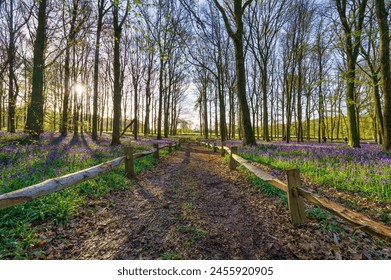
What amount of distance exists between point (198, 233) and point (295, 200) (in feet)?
5.32

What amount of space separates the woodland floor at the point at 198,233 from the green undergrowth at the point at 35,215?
156mm

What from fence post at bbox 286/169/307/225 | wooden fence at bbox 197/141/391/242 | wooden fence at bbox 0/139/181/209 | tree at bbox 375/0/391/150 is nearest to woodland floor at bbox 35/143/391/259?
fence post at bbox 286/169/307/225

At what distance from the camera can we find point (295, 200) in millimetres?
2896

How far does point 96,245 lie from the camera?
100 inches

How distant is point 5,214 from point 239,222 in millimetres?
3694

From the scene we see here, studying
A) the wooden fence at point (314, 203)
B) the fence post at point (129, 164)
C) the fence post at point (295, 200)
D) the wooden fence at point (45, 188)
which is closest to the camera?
the wooden fence at point (314, 203)

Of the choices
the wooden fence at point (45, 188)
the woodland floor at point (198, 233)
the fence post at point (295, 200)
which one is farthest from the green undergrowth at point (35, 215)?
the fence post at point (295, 200)

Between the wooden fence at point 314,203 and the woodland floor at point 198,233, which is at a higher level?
the wooden fence at point 314,203

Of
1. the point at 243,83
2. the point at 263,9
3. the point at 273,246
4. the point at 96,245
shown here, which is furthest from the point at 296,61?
the point at 96,245

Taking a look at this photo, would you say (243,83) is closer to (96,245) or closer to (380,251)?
(380,251)

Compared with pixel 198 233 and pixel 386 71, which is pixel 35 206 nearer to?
pixel 198 233

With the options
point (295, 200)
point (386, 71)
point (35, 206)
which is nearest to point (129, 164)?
point (35, 206)

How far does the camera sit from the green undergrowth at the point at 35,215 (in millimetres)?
2240

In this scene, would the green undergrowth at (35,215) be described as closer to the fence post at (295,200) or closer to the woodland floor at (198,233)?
the woodland floor at (198,233)
